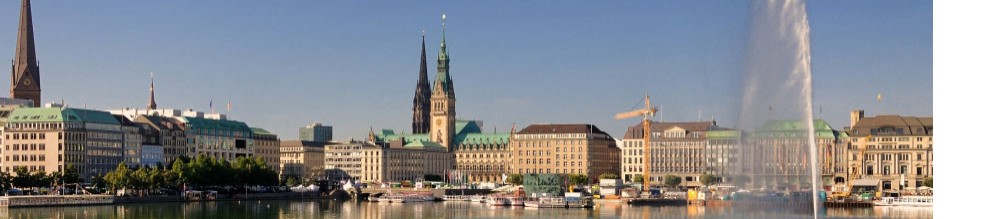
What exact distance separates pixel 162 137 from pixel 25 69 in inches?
889

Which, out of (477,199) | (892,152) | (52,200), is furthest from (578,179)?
(52,200)

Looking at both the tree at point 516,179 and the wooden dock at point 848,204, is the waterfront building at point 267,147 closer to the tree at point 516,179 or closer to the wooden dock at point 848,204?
the tree at point 516,179

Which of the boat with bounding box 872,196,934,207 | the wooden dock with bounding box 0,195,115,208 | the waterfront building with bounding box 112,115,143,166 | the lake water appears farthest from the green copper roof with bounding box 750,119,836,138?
the waterfront building with bounding box 112,115,143,166

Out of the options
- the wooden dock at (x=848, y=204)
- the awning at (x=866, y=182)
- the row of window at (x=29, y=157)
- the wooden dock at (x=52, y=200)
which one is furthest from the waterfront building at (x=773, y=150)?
the row of window at (x=29, y=157)

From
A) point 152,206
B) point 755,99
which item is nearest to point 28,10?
point 152,206

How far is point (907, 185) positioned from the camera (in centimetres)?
14788

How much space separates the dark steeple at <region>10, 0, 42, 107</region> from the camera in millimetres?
165000

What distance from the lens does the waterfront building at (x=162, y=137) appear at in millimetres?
153950

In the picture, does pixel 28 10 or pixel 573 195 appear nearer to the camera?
pixel 573 195

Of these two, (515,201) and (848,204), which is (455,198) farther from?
(848,204)
